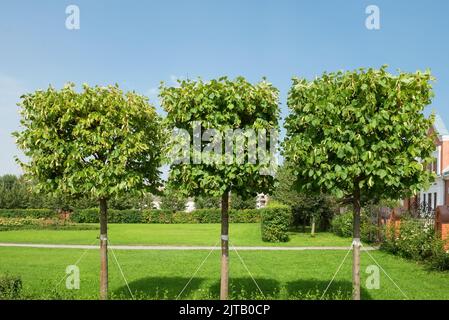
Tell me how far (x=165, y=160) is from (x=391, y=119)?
11.2 feet

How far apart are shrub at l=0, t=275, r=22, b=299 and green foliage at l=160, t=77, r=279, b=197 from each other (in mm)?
3532

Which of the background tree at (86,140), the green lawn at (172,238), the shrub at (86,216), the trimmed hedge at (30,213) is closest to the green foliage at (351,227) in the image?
the green lawn at (172,238)

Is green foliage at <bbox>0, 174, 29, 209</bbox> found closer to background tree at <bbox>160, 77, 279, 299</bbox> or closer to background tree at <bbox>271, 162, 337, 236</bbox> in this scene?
background tree at <bbox>271, 162, 337, 236</bbox>

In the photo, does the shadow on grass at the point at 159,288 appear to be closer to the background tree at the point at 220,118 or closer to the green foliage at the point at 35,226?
the background tree at the point at 220,118

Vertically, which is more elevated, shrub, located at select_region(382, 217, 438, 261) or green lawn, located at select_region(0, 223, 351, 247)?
shrub, located at select_region(382, 217, 438, 261)

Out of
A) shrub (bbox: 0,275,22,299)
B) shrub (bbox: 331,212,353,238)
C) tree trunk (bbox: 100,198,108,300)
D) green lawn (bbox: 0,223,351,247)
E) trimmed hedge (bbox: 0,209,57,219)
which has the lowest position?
trimmed hedge (bbox: 0,209,57,219)

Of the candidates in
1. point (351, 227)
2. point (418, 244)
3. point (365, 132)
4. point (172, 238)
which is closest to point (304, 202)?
point (351, 227)

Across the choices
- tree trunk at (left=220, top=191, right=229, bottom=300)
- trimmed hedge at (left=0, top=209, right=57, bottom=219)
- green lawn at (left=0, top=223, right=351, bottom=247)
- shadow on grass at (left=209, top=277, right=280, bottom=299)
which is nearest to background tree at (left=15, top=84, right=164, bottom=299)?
tree trunk at (left=220, top=191, right=229, bottom=300)

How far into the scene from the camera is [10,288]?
8383 millimetres

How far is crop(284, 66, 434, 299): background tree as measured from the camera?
6.80 metres

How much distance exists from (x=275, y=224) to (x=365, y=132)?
17.2 metres

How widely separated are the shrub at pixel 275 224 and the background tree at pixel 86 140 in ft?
52.7

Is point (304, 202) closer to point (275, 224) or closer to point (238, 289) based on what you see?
point (275, 224)

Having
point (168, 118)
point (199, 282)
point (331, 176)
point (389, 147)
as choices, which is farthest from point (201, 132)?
point (199, 282)
